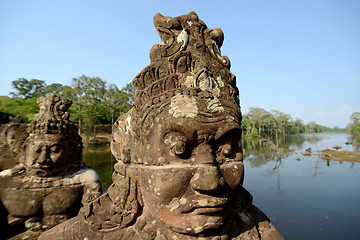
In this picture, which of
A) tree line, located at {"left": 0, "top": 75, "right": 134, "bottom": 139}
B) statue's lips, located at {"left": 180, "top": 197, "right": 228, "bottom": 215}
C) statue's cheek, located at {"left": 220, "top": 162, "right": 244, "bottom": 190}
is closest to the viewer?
statue's lips, located at {"left": 180, "top": 197, "right": 228, "bottom": 215}

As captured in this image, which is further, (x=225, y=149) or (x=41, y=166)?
(x=41, y=166)

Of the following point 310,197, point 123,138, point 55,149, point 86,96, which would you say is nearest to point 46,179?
point 55,149

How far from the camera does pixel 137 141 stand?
185cm

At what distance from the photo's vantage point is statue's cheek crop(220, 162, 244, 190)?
64.1 inches

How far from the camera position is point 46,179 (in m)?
3.17

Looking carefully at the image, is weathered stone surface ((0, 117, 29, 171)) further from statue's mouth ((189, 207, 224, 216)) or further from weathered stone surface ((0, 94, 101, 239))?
statue's mouth ((189, 207, 224, 216))

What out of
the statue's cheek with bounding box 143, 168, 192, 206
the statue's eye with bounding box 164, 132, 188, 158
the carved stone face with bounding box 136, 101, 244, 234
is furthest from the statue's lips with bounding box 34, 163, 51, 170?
the statue's eye with bounding box 164, 132, 188, 158

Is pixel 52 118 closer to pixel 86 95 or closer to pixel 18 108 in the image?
pixel 18 108

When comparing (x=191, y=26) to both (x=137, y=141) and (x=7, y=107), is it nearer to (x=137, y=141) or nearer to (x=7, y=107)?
(x=137, y=141)

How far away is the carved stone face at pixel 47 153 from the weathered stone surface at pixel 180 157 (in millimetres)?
1673

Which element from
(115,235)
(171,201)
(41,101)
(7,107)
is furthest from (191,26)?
(7,107)

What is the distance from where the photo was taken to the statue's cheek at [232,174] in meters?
1.63

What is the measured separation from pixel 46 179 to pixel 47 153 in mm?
452

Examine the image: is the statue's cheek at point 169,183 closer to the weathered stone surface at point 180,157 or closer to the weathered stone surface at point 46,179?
the weathered stone surface at point 180,157
